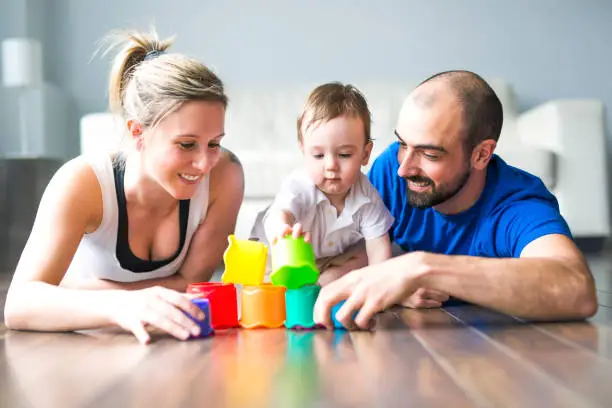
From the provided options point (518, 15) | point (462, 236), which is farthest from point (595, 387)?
point (518, 15)

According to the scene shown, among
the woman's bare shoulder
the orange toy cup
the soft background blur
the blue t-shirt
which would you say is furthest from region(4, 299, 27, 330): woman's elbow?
the soft background blur

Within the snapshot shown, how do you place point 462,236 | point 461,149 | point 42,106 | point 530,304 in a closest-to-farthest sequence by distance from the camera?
point 530,304 → point 461,149 → point 462,236 → point 42,106

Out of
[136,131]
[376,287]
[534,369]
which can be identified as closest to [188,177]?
[136,131]

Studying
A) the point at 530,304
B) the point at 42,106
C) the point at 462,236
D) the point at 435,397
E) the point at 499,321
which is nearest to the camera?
the point at 435,397

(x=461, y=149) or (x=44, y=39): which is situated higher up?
(x=44, y=39)

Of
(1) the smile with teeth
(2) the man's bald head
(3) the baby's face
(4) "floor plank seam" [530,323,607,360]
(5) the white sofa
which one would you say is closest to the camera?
(4) "floor plank seam" [530,323,607,360]

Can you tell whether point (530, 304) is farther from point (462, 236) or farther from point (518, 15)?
point (518, 15)

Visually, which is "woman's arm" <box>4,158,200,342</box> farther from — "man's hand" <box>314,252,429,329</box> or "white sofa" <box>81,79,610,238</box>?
"white sofa" <box>81,79,610,238</box>

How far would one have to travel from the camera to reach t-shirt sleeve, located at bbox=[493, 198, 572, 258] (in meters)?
1.58

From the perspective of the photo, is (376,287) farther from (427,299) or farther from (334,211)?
(334,211)

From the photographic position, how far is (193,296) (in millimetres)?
1475

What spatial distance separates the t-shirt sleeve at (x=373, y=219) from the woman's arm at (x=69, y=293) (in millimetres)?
684

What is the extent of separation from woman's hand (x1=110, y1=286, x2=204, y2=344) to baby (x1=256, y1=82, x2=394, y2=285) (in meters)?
Result: 0.44

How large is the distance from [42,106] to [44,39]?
1.79ft
